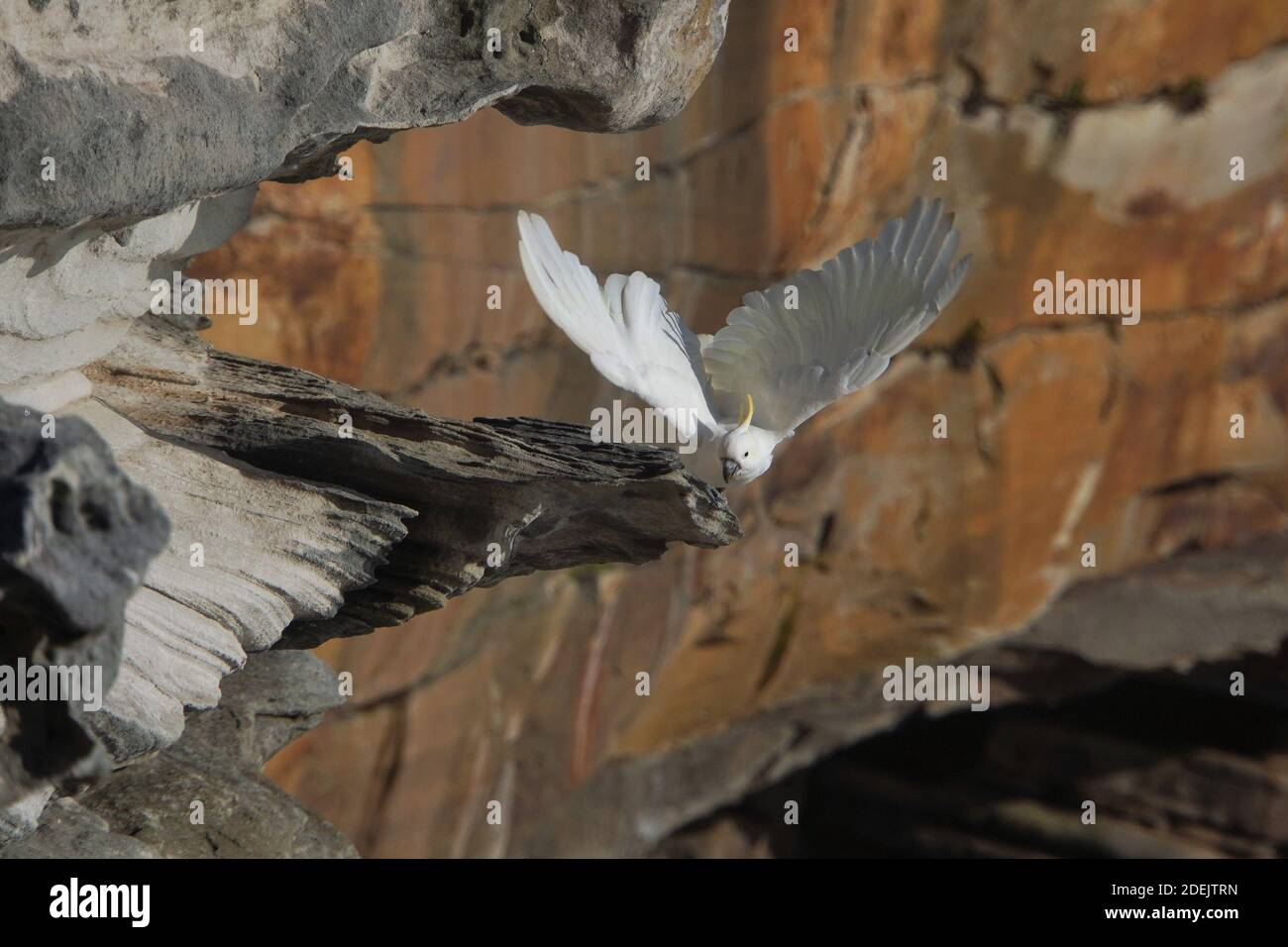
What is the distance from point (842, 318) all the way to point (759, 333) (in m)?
0.14

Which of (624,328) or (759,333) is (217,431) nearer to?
(624,328)

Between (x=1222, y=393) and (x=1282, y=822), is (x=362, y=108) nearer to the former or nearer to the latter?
(x=1222, y=393)

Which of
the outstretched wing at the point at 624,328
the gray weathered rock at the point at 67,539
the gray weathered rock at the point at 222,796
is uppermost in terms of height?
the outstretched wing at the point at 624,328

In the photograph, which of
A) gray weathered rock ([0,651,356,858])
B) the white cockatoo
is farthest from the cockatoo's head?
gray weathered rock ([0,651,356,858])

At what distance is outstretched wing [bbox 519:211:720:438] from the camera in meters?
2.02

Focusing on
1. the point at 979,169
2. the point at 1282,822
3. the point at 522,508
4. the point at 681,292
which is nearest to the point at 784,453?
the point at 681,292

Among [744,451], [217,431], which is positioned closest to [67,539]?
[217,431]

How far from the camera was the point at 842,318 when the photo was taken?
217 cm

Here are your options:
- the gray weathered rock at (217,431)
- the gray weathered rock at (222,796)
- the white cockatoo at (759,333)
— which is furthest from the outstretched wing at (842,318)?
the gray weathered rock at (222,796)

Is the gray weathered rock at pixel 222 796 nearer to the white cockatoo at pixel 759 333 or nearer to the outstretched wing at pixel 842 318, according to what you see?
the white cockatoo at pixel 759 333

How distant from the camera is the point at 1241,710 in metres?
5.67

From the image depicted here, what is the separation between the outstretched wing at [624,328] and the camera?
202cm

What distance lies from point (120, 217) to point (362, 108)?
13.1 inches

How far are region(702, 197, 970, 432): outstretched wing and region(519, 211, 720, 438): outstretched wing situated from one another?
0.30 ft
